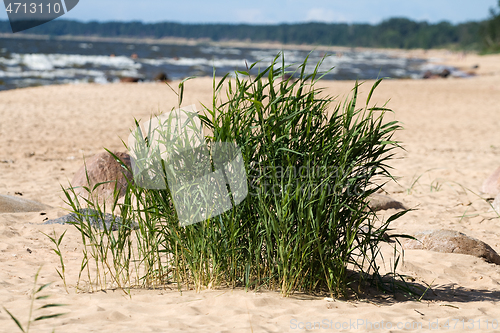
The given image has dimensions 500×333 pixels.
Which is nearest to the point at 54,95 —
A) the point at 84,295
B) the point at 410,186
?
the point at 410,186

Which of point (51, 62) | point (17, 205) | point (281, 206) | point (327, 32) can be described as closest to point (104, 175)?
point (17, 205)

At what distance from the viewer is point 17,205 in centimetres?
516

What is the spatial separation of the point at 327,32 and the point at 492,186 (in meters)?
170

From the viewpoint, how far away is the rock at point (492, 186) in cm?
621

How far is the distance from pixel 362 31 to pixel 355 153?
6675 inches

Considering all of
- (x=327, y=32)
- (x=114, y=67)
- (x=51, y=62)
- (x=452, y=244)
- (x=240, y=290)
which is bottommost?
(x=452, y=244)

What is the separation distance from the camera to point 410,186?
21.9ft

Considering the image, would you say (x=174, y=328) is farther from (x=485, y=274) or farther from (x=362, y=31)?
(x=362, y=31)

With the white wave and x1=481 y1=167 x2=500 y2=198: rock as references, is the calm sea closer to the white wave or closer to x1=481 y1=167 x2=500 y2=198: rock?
the white wave

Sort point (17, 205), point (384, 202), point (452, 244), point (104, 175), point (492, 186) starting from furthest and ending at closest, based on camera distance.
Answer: point (492, 186) → point (104, 175) → point (384, 202) → point (17, 205) → point (452, 244)

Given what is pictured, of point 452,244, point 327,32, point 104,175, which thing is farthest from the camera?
point 327,32

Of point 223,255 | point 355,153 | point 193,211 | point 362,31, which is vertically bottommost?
point 223,255

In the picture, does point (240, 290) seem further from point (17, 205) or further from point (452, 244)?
point (17, 205)

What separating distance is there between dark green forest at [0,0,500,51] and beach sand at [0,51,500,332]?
102563mm
